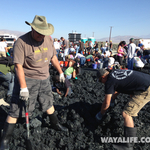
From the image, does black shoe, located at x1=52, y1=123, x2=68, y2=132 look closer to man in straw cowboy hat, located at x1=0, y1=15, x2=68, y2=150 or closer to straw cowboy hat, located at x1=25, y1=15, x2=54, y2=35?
man in straw cowboy hat, located at x1=0, y1=15, x2=68, y2=150

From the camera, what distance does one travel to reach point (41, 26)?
5.65ft

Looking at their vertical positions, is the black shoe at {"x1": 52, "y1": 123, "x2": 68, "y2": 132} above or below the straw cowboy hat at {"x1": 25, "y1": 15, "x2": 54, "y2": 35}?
Answer: below

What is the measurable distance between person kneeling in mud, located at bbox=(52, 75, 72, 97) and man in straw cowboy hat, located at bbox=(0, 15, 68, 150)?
65.5 inches

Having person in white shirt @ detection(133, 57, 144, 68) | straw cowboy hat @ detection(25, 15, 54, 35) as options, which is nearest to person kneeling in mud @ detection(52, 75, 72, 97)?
straw cowboy hat @ detection(25, 15, 54, 35)

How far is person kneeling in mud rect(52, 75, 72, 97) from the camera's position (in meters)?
3.85

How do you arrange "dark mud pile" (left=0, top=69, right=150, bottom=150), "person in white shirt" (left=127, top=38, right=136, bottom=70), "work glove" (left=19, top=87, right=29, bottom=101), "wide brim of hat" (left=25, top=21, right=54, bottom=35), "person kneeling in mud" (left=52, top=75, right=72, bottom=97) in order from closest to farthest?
"wide brim of hat" (left=25, top=21, right=54, bottom=35), "work glove" (left=19, top=87, right=29, bottom=101), "dark mud pile" (left=0, top=69, right=150, bottom=150), "person kneeling in mud" (left=52, top=75, right=72, bottom=97), "person in white shirt" (left=127, top=38, right=136, bottom=70)

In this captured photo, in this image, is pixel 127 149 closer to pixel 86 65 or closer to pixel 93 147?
pixel 93 147

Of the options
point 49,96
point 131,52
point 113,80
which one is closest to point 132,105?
point 113,80

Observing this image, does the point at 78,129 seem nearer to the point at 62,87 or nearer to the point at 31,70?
the point at 31,70

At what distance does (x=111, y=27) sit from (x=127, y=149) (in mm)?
55572

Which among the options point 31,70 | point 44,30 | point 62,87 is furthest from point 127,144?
point 62,87

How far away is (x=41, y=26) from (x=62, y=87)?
255 centimetres

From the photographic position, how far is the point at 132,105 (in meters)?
2.04

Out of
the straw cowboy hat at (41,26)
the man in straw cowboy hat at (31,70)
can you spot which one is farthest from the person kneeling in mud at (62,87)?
the straw cowboy hat at (41,26)
